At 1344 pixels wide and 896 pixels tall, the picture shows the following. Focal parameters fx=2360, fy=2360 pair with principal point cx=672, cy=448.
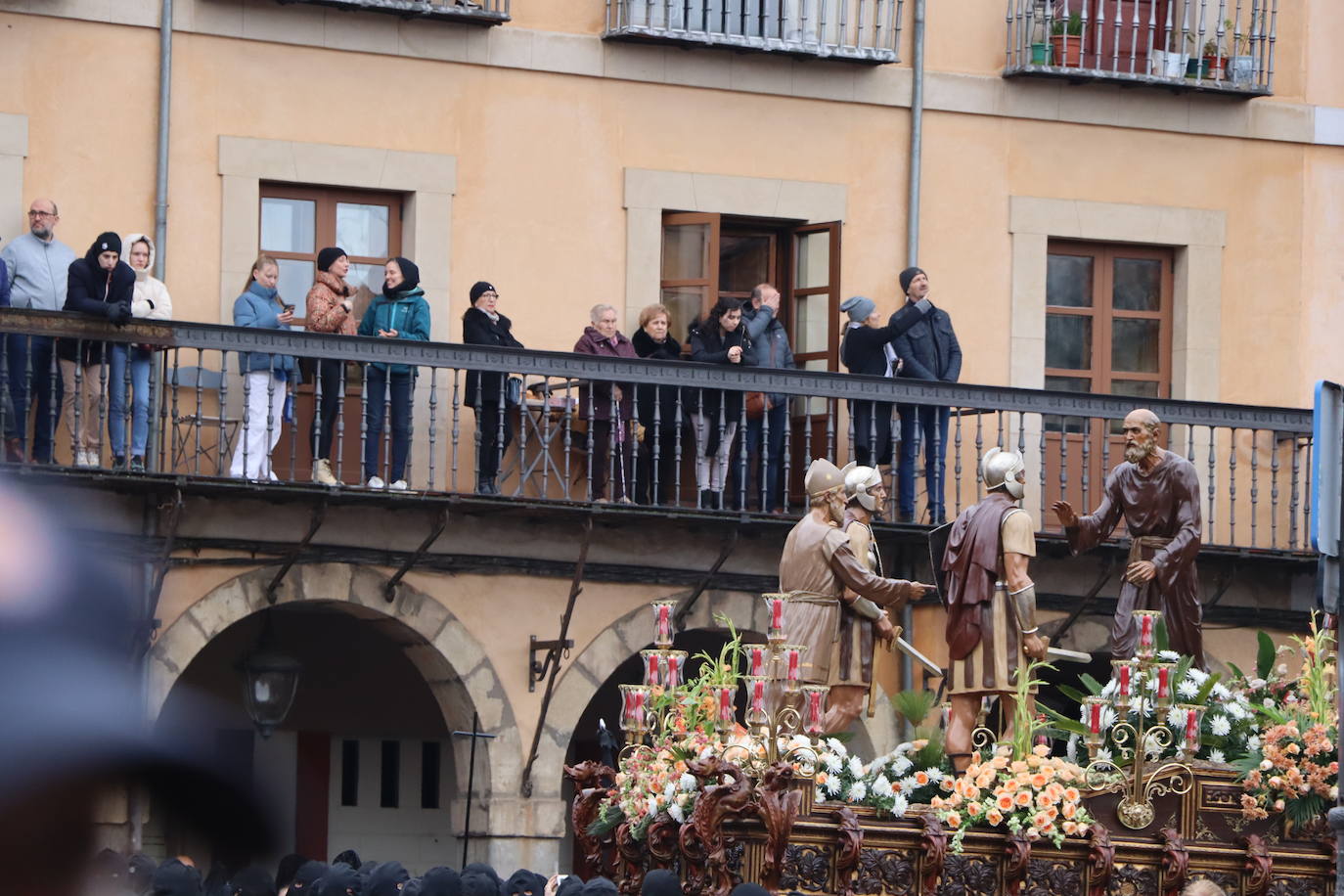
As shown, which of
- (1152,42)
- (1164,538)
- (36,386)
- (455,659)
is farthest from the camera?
(1152,42)

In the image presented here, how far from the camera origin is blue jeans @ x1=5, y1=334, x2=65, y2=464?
574 inches

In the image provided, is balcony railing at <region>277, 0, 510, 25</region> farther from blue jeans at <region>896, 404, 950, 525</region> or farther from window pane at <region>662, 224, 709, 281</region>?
blue jeans at <region>896, 404, 950, 525</region>

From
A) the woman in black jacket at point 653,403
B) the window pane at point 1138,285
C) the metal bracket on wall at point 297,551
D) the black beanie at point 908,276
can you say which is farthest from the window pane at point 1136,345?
the metal bracket on wall at point 297,551

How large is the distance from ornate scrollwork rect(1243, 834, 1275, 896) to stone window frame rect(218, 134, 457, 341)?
8.82 m

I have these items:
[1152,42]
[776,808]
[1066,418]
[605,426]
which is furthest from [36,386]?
[1152,42]

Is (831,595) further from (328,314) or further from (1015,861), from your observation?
(328,314)

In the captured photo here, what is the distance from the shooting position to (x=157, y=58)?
16266mm

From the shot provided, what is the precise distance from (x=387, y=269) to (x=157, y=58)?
2294 mm

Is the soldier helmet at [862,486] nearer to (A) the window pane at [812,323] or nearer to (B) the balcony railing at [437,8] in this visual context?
(A) the window pane at [812,323]

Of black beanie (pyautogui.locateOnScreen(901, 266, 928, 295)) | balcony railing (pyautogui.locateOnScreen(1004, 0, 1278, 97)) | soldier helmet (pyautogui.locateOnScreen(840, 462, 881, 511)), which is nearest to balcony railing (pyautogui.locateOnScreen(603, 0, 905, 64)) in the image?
balcony railing (pyautogui.locateOnScreen(1004, 0, 1278, 97))

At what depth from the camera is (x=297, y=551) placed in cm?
1538

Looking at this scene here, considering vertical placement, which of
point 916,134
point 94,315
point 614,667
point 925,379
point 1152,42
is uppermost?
point 1152,42

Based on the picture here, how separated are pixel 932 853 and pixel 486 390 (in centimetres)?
739

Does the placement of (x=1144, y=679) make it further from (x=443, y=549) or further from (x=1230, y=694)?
(x=443, y=549)
